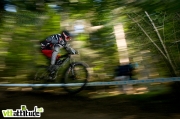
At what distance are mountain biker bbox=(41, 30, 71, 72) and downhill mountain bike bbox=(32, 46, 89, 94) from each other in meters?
0.09

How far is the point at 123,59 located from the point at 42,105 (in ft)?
5.52

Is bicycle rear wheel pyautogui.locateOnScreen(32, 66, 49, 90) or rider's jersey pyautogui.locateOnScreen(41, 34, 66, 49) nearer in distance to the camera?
rider's jersey pyautogui.locateOnScreen(41, 34, 66, 49)

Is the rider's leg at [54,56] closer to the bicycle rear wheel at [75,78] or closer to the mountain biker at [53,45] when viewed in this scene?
the mountain biker at [53,45]

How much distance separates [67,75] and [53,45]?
59 centimetres

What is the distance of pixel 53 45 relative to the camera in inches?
153

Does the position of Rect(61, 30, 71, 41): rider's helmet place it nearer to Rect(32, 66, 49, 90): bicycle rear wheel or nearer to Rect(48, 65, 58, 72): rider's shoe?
Rect(48, 65, 58, 72): rider's shoe

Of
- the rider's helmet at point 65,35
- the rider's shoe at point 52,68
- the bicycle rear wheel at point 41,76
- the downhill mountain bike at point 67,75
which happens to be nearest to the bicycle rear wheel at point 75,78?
the downhill mountain bike at point 67,75

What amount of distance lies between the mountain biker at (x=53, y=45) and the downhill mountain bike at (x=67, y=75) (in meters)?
0.09

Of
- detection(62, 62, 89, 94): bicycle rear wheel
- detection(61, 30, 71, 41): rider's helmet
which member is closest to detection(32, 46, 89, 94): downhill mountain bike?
detection(62, 62, 89, 94): bicycle rear wheel

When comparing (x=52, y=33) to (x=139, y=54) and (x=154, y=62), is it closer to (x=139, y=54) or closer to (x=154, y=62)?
(x=139, y=54)

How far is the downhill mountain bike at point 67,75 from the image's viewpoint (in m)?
3.96

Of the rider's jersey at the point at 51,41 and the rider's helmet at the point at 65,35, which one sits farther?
the rider's helmet at the point at 65,35

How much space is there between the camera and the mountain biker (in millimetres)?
3844

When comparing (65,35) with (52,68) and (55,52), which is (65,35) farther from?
(52,68)
